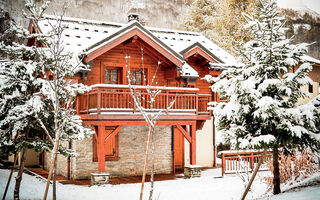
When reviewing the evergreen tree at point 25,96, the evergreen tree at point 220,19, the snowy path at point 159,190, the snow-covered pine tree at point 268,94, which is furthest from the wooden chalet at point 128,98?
the evergreen tree at point 220,19

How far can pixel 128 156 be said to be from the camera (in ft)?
53.9

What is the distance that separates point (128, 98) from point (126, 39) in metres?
3.00

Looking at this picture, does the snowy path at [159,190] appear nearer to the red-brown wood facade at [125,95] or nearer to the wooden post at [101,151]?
the wooden post at [101,151]

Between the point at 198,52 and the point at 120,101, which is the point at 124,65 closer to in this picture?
the point at 120,101

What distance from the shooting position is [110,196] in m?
11.6

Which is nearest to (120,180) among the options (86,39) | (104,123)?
(104,123)

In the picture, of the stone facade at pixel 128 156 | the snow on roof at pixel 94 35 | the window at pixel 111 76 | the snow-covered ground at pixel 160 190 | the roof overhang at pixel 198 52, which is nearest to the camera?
the snow-covered ground at pixel 160 190

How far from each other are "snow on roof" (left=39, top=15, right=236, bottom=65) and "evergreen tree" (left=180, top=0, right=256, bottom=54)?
6.74 m

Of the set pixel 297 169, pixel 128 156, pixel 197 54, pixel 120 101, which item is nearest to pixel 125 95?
pixel 120 101

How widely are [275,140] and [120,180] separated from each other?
27.7 ft

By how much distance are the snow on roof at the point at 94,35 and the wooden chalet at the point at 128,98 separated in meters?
0.05

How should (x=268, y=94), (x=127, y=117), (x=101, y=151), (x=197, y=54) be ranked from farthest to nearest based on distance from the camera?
(x=197, y=54) < (x=127, y=117) < (x=101, y=151) < (x=268, y=94)

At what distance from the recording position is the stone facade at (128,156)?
15211mm

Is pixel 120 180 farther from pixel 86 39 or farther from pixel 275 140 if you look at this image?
pixel 275 140
